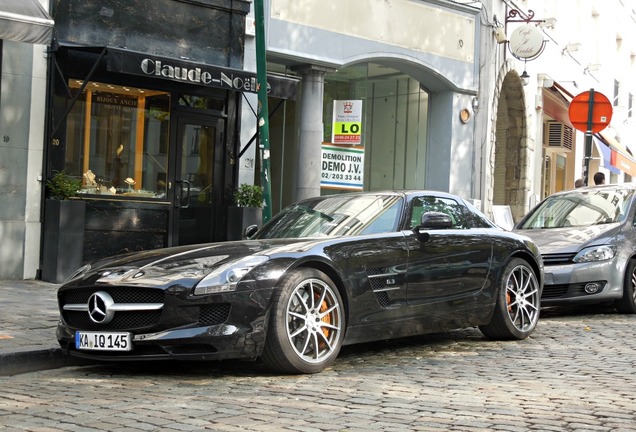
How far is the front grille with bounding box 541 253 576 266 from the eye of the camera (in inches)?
450

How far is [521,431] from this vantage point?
5090 mm

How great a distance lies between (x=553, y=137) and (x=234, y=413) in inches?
925

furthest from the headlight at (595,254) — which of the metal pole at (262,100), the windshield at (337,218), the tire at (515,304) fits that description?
the windshield at (337,218)

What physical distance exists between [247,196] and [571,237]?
5.28 metres

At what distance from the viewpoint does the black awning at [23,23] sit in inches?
438

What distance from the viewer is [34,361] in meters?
7.32

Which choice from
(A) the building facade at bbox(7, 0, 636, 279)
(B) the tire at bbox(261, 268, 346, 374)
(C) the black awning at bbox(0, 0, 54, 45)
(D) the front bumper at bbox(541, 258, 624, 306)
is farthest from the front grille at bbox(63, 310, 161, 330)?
(D) the front bumper at bbox(541, 258, 624, 306)

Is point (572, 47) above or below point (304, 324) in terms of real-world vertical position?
Answer: above

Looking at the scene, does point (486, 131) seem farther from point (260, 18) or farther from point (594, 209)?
point (260, 18)

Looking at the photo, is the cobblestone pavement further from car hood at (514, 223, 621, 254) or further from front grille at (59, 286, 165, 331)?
car hood at (514, 223, 621, 254)

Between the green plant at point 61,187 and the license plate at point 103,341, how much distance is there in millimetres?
6129

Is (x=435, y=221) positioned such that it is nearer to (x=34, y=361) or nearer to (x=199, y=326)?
(x=199, y=326)

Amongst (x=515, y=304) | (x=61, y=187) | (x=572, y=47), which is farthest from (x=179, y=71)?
(x=572, y=47)

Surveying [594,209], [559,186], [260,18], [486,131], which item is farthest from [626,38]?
[260,18]
